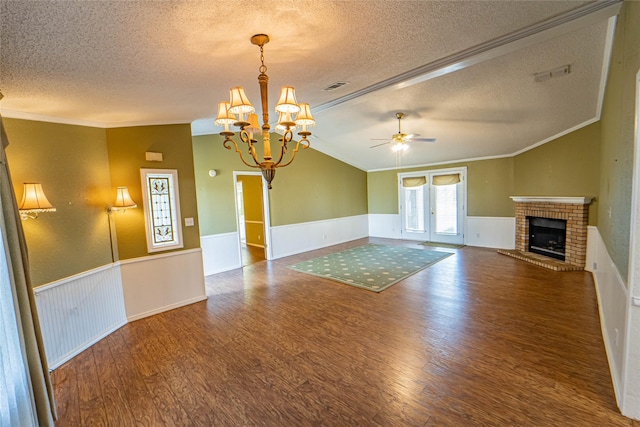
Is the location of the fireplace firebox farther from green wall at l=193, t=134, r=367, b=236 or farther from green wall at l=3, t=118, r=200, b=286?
green wall at l=3, t=118, r=200, b=286

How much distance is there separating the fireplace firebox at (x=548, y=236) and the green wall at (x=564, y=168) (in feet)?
1.94

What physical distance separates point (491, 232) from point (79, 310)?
26.9ft

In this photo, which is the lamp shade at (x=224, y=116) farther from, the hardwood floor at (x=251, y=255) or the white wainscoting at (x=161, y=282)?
the hardwood floor at (x=251, y=255)

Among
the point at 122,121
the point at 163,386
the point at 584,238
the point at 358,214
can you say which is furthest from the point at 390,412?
the point at 358,214

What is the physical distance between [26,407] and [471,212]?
8343 millimetres

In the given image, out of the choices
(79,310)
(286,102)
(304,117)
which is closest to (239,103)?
(286,102)

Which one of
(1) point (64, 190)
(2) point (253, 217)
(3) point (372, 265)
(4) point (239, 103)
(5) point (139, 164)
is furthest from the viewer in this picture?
(2) point (253, 217)

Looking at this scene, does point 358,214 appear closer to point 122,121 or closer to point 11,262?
point 122,121

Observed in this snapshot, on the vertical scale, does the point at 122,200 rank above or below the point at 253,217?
above

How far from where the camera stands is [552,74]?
3.35m

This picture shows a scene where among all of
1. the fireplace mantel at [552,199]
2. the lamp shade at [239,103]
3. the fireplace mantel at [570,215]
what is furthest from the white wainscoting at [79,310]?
the fireplace mantel at [552,199]

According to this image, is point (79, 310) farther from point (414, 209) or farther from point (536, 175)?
point (536, 175)

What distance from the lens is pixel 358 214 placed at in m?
9.34

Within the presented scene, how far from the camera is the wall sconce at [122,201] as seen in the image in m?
3.36
